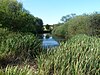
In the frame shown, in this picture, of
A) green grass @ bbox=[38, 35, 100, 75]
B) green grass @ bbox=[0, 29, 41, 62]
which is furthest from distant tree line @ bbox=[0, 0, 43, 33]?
green grass @ bbox=[38, 35, 100, 75]

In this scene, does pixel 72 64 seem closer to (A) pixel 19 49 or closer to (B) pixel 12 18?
(A) pixel 19 49

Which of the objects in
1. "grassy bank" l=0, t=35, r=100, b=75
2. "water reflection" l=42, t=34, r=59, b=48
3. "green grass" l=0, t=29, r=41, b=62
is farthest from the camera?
"water reflection" l=42, t=34, r=59, b=48

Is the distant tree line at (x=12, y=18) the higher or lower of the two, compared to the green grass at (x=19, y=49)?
higher

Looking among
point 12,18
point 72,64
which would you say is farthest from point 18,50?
point 12,18

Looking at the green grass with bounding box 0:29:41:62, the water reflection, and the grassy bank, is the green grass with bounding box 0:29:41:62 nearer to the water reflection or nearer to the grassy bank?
the water reflection

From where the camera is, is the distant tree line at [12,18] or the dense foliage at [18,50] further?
the distant tree line at [12,18]

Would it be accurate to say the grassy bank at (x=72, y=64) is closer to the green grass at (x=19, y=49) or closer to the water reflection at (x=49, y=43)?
the green grass at (x=19, y=49)

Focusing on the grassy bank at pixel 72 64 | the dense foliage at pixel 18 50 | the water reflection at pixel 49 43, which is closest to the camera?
the grassy bank at pixel 72 64

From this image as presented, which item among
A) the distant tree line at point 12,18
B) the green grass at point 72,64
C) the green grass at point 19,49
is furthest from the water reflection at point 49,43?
the green grass at point 72,64

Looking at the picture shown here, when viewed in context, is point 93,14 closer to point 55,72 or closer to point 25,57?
point 25,57

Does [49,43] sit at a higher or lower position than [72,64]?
lower

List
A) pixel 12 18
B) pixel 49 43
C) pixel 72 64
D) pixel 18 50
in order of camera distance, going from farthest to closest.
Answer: pixel 49 43 → pixel 12 18 → pixel 18 50 → pixel 72 64

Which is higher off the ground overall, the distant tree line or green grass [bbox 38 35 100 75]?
the distant tree line

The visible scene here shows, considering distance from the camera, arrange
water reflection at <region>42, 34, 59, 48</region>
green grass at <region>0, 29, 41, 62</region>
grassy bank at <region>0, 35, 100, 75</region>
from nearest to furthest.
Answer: grassy bank at <region>0, 35, 100, 75</region> < green grass at <region>0, 29, 41, 62</region> < water reflection at <region>42, 34, 59, 48</region>
